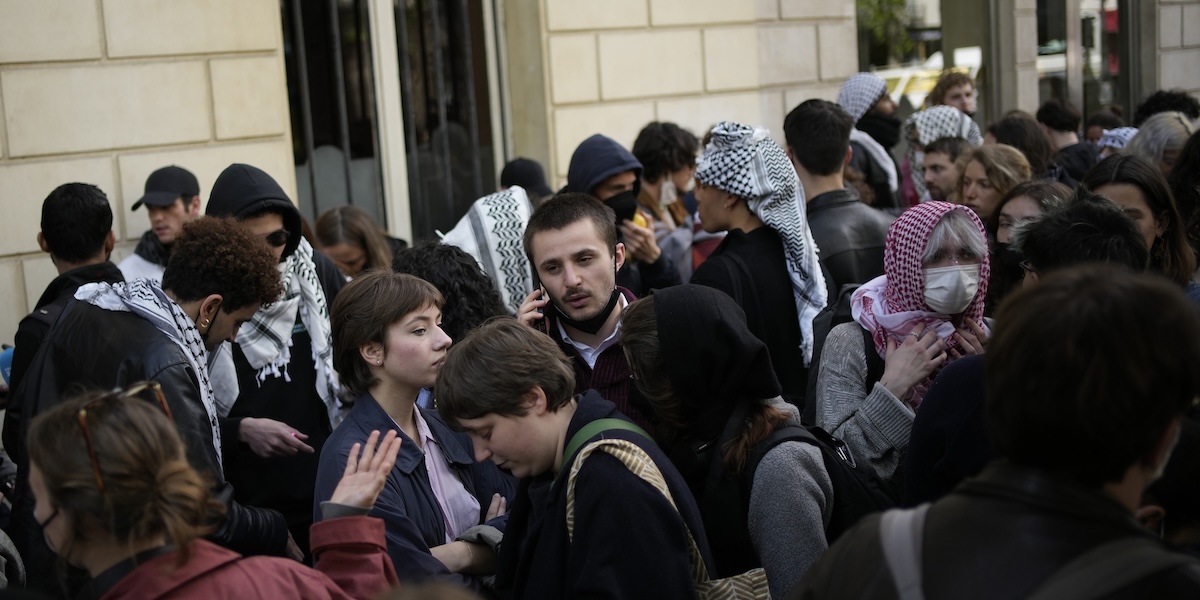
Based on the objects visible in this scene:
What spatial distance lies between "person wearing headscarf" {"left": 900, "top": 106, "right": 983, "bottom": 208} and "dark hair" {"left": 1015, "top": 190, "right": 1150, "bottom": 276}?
14.2ft

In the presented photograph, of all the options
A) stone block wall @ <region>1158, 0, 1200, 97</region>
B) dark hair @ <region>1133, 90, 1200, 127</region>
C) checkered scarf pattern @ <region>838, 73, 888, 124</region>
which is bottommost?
dark hair @ <region>1133, 90, 1200, 127</region>

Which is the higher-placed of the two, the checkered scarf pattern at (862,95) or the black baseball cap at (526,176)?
the checkered scarf pattern at (862,95)

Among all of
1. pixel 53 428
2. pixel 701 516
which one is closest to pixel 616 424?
pixel 701 516

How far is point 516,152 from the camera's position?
8.37 meters

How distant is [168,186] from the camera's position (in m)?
5.92

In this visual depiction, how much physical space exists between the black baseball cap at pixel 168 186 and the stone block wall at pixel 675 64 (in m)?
2.87

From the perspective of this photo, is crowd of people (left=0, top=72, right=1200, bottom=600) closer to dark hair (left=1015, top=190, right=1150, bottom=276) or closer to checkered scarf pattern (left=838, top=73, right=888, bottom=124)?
dark hair (left=1015, top=190, right=1150, bottom=276)

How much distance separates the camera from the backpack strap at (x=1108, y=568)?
1.40m

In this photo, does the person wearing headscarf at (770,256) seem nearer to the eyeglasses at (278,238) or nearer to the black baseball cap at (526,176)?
the eyeglasses at (278,238)

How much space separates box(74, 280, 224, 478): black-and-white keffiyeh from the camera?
10.3ft

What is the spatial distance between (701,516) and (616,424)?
309mm

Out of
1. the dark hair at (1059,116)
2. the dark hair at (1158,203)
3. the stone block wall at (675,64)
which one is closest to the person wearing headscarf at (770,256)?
the dark hair at (1158,203)

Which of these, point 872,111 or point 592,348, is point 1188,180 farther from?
point 872,111

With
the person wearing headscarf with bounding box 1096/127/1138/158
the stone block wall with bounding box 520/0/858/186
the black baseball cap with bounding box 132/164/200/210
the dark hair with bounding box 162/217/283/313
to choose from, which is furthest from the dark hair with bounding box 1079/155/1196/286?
the stone block wall with bounding box 520/0/858/186
